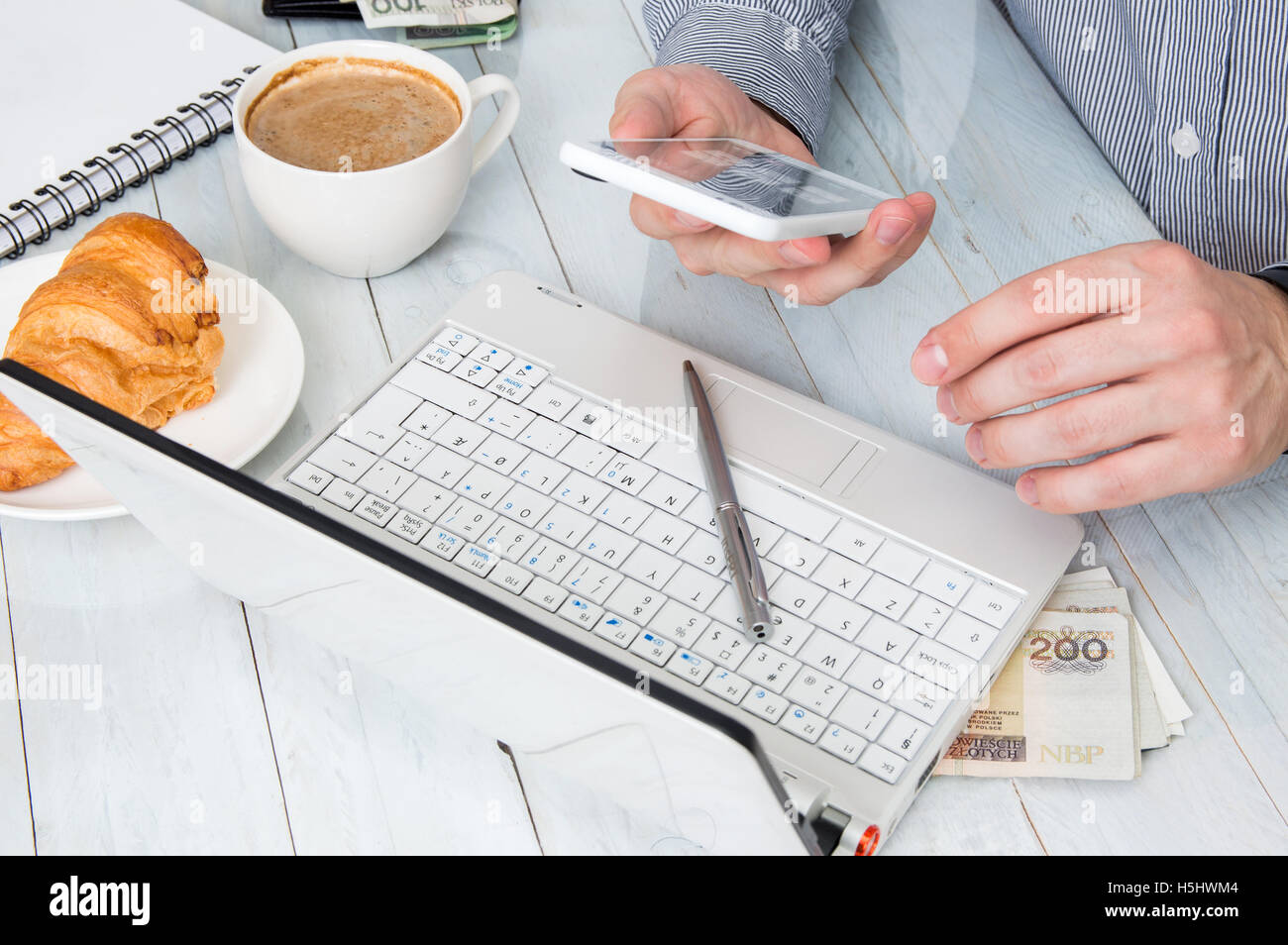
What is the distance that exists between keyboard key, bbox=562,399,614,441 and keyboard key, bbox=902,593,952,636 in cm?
22

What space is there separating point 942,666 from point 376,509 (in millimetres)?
341

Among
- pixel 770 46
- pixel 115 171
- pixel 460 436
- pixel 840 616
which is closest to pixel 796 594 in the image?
pixel 840 616

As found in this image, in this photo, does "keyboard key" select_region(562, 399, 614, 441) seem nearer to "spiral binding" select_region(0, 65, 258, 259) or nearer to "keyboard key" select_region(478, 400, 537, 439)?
"keyboard key" select_region(478, 400, 537, 439)

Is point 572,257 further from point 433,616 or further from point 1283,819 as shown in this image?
point 1283,819

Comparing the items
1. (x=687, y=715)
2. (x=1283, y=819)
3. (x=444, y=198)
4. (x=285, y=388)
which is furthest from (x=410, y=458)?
(x=1283, y=819)

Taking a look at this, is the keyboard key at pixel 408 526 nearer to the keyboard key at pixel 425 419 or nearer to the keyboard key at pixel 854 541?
the keyboard key at pixel 425 419

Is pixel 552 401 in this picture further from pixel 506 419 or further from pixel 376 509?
pixel 376 509

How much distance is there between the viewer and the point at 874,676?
585 millimetres

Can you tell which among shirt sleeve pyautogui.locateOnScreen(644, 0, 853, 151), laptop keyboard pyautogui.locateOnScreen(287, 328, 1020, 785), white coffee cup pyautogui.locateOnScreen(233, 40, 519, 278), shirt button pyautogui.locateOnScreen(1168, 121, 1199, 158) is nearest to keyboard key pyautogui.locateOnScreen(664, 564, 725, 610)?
laptop keyboard pyautogui.locateOnScreen(287, 328, 1020, 785)

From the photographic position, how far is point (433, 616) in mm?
443

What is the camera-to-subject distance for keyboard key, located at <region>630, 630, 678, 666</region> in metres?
0.60

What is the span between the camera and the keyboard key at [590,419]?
2.32ft

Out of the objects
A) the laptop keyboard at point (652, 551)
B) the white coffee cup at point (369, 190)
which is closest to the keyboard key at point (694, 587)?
the laptop keyboard at point (652, 551)

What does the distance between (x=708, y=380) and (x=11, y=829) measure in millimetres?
479
